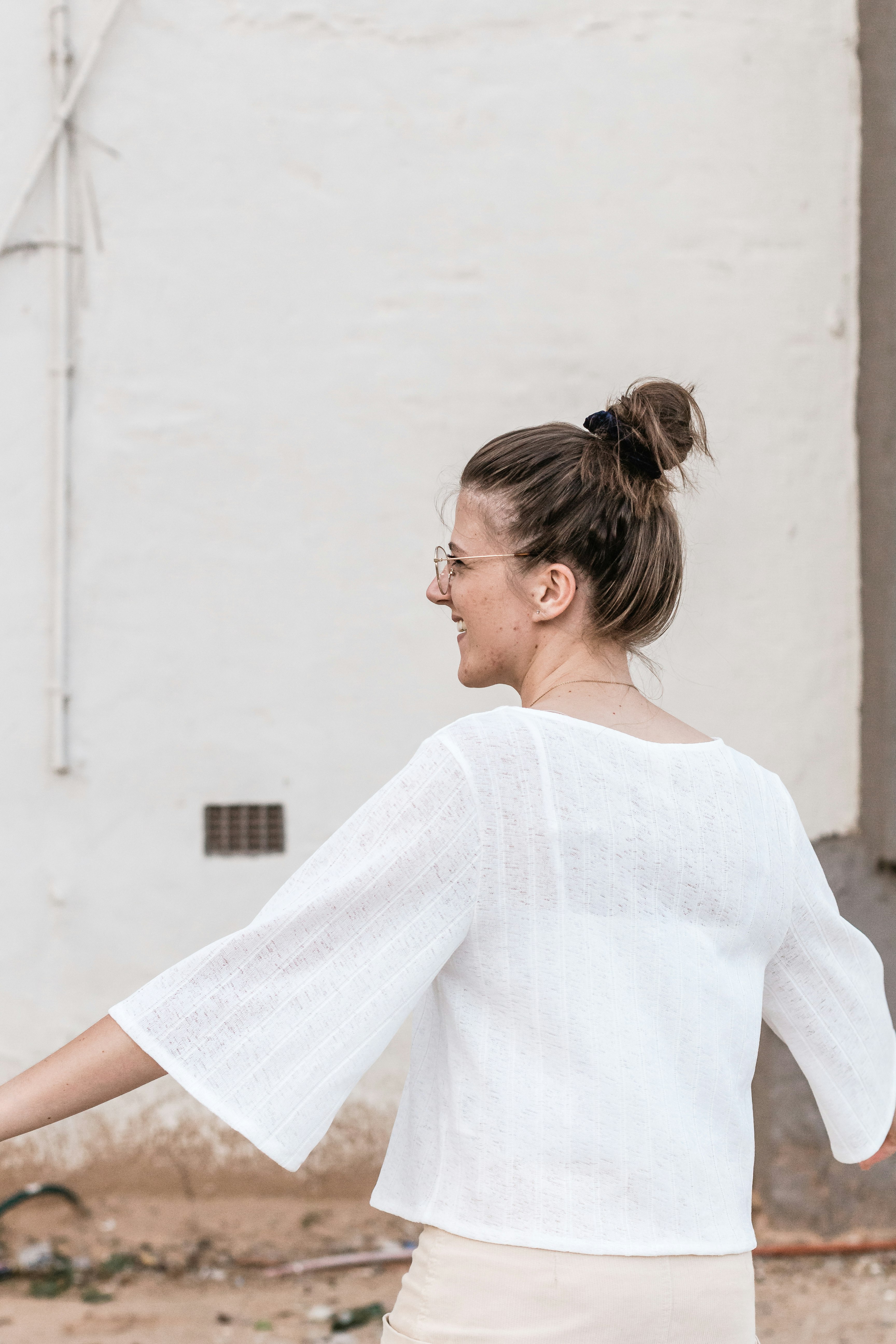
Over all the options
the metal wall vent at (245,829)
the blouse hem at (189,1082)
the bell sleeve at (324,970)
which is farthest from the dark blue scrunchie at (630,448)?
the metal wall vent at (245,829)

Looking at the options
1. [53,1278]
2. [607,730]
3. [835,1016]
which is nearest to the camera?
[607,730]

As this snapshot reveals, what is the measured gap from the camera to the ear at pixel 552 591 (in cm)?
130

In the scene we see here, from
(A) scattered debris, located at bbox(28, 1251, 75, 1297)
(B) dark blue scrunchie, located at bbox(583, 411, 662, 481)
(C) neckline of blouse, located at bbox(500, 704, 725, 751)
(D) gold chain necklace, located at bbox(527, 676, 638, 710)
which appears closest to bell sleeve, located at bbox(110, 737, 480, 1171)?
(C) neckline of blouse, located at bbox(500, 704, 725, 751)

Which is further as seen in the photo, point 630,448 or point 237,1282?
point 237,1282

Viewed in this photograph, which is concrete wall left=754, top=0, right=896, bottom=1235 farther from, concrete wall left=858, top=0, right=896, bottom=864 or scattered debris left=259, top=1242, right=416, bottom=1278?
scattered debris left=259, top=1242, right=416, bottom=1278

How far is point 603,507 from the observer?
1291 millimetres

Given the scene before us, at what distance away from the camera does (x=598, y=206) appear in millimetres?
3617

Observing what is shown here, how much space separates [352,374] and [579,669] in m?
2.48

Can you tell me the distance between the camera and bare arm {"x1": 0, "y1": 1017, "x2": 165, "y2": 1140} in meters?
1.05

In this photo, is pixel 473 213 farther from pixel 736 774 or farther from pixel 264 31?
pixel 736 774

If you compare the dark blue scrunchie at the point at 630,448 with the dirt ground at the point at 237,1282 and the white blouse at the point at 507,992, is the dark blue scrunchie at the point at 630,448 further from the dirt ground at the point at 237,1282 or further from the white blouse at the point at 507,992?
the dirt ground at the point at 237,1282

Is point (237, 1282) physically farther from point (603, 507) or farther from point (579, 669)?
point (603, 507)

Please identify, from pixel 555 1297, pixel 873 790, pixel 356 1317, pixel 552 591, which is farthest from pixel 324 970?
pixel 873 790

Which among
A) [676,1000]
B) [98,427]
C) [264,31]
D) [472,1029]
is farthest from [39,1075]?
[264,31]
